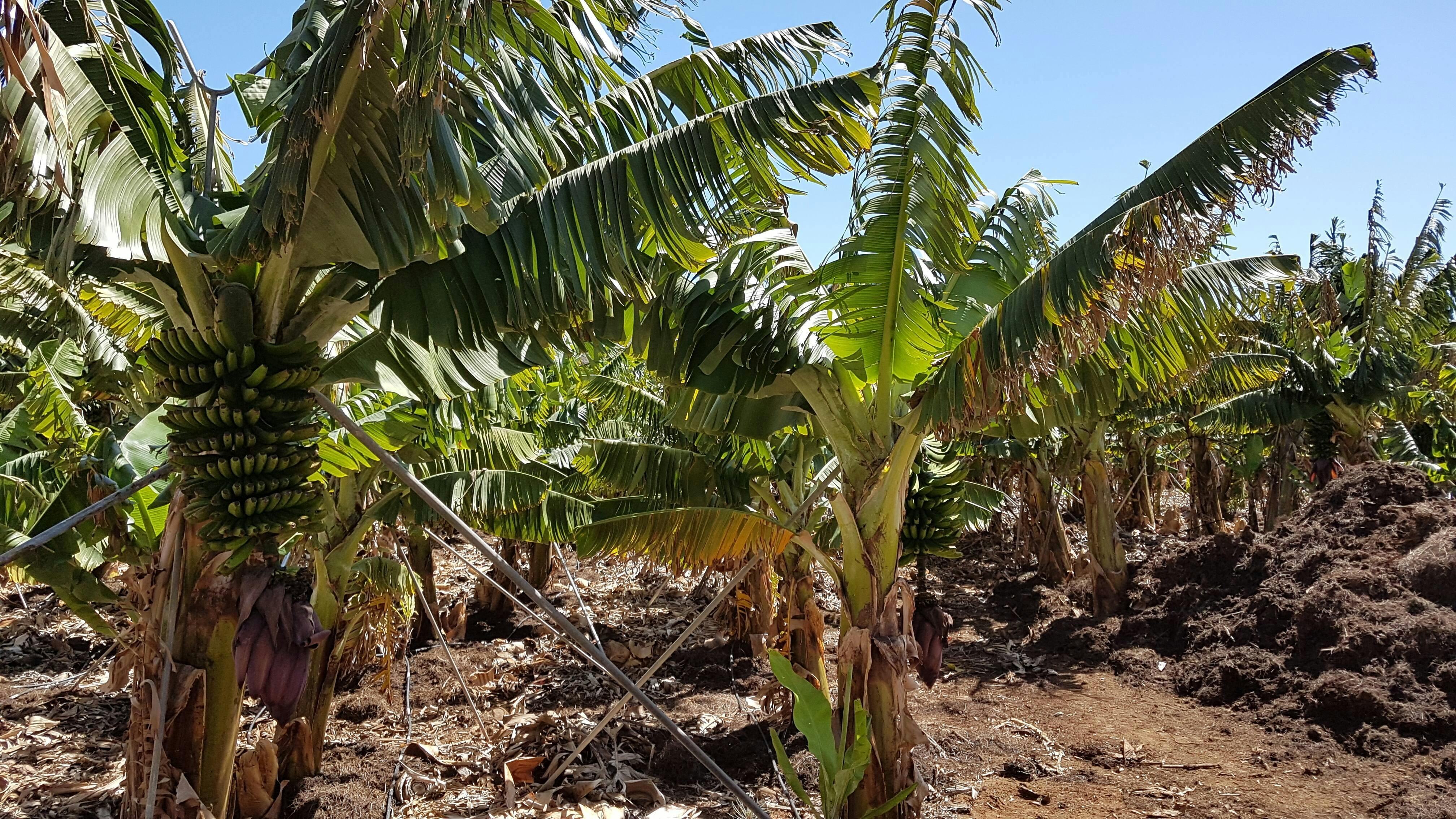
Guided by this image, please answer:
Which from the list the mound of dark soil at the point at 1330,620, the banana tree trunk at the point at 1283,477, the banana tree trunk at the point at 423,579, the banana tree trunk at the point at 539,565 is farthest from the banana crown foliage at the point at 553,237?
the banana tree trunk at the point at 1283,477

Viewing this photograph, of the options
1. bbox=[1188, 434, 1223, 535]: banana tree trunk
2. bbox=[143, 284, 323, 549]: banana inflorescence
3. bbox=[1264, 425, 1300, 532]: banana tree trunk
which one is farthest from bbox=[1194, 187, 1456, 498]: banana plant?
bbox=[143, 284, 323, 549]: banana inflorescence

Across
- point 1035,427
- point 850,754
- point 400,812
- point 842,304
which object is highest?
point 842,304

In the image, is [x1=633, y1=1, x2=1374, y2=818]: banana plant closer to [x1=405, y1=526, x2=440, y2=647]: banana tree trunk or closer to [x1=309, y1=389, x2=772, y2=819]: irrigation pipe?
[x1=309, y1=389, x2=772, y2=819]: irrigation pipe

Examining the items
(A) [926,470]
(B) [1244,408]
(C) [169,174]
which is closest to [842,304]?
(A) [926,470]

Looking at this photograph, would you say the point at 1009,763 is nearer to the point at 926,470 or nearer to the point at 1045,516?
the point at 926,470

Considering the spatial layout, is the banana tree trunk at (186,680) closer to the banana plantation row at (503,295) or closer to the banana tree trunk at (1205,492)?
the banana plantation row at (503,295)

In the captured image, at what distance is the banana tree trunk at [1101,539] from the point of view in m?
12.4

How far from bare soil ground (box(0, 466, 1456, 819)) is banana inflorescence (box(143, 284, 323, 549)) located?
3.54 meters

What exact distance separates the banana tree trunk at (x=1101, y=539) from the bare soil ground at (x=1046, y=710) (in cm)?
42

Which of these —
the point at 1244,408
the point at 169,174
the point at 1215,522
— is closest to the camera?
the point at 169,174

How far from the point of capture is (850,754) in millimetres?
4578

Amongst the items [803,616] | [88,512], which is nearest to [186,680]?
[88,512]

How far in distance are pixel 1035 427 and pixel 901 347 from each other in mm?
1982

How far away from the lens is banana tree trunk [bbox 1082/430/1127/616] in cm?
1241
